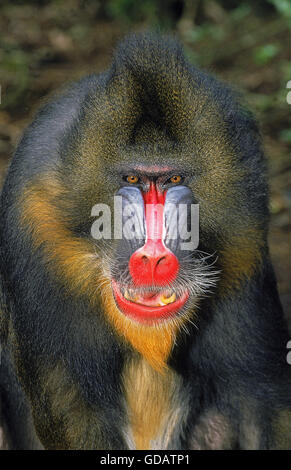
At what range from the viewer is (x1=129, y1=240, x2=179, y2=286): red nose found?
3.32 m

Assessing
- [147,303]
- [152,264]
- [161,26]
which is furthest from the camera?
[161,26]

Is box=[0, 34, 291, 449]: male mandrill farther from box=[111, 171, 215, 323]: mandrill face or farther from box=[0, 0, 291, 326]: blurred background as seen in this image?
box=[0, 0, 291, 326]: blurred background

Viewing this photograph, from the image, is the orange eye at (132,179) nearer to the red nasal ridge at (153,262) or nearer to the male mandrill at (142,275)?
the male mandrill at (142,275)

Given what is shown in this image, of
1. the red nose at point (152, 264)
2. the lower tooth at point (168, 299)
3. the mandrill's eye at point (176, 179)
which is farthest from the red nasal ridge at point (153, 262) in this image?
the mandrill's eye at point (176, 179)

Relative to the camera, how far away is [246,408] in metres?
4.06

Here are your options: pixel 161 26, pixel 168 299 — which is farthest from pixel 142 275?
pixel 161 26

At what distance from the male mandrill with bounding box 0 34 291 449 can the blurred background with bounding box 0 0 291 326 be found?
7.37 ft

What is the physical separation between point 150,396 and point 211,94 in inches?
60.4

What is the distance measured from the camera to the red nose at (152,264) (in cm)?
332

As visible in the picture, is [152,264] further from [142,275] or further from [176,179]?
[176,179]

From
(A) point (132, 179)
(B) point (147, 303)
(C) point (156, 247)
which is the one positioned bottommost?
(B) point (147, 303)

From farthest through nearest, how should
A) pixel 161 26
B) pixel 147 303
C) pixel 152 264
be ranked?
pixel 161 26 → pixel 147 303 → pixel 152 264

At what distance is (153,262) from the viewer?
3311mm

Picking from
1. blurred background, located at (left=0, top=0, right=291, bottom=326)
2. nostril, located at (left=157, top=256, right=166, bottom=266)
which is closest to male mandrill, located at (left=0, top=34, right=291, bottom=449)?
nostril, located at (left=157, top=256, right=166, bottom=266)
